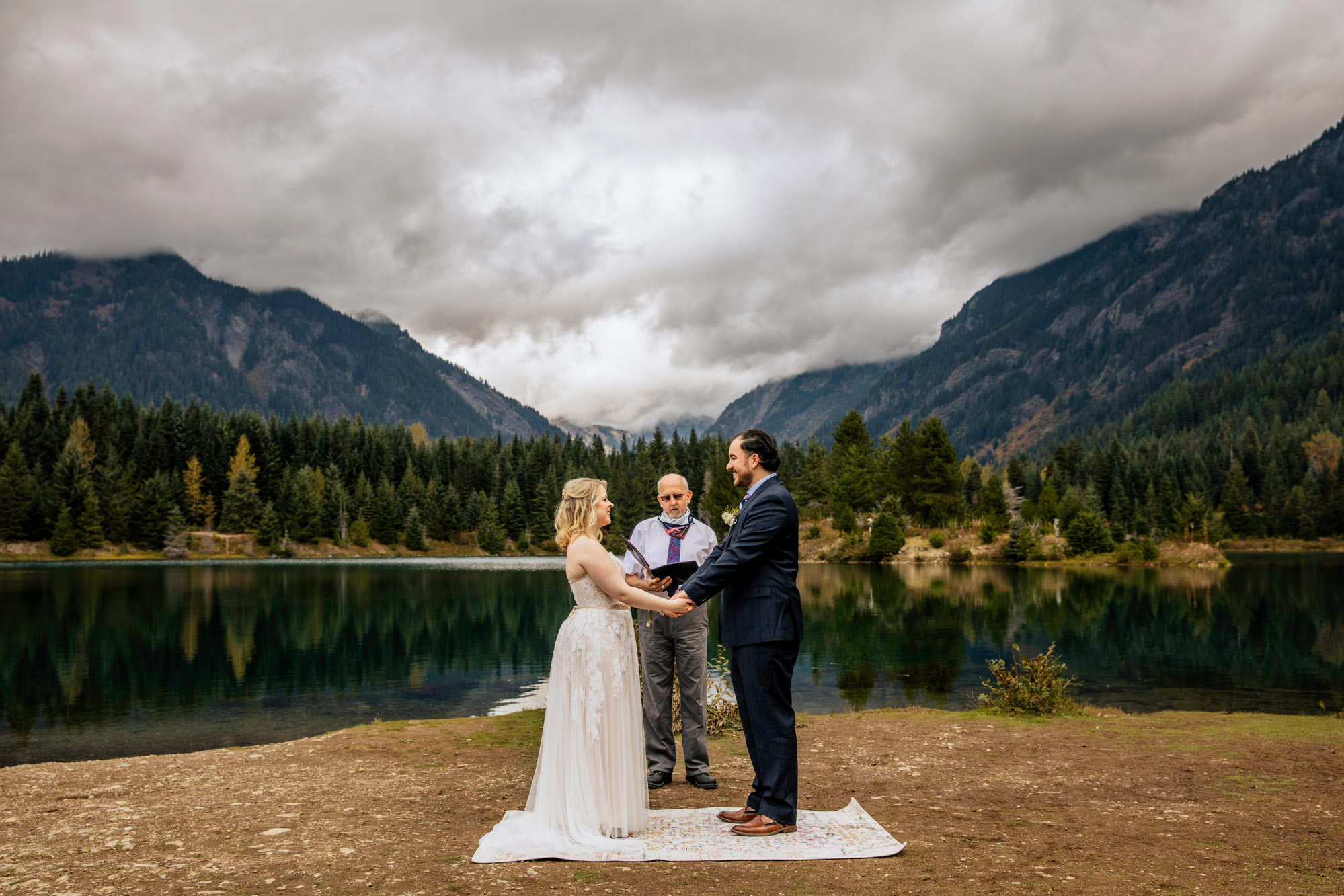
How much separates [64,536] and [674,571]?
307 feet

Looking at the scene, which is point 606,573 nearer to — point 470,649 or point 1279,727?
point 1279,727

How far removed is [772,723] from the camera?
238 inches

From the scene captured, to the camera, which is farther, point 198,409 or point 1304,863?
point 198,409

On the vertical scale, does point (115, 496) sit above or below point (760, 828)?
above

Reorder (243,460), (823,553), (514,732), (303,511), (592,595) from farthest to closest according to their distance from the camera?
(243,460) → (303,511) → (823,553) → (514,732) → (592,595)

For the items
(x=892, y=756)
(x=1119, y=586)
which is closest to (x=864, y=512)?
(x=1119, y=586)

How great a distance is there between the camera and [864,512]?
81.8 m

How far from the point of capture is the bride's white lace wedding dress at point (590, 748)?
240 inches

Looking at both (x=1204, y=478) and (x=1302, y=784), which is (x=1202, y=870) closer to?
(x=1302, y=784)

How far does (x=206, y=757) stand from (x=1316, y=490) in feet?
444

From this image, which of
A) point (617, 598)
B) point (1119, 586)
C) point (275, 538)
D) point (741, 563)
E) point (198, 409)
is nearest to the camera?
point (741, 563)

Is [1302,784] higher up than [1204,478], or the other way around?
[1204,478]

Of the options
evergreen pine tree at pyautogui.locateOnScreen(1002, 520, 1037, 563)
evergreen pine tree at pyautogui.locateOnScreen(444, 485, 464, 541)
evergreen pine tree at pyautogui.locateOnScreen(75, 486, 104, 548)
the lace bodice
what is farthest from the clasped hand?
evergreen pine tree at pyautogui.locateOnScreen(444, 485, 464, 541)

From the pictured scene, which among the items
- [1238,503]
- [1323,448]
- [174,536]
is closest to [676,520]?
[174,536]
